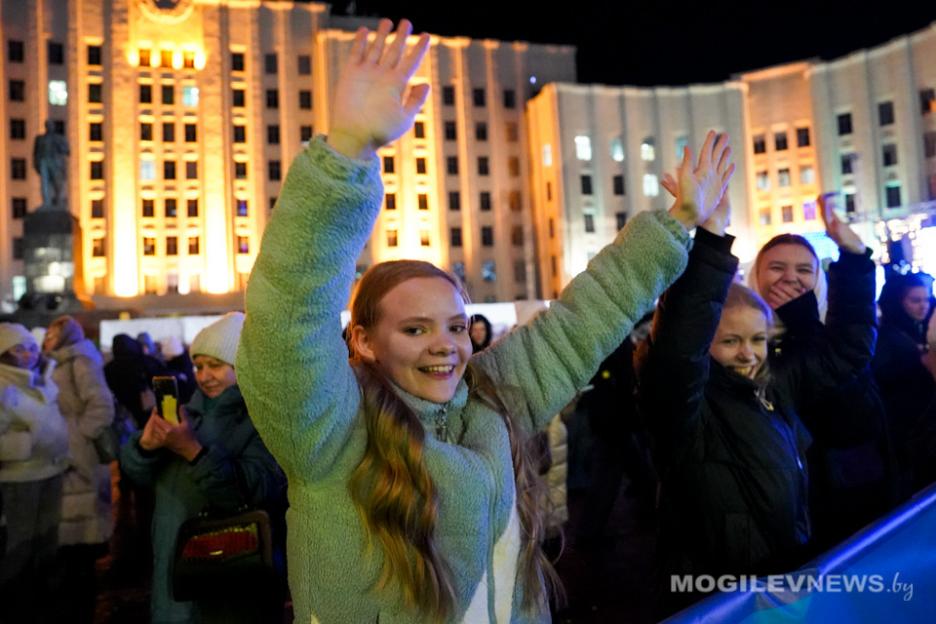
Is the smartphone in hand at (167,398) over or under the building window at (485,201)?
under

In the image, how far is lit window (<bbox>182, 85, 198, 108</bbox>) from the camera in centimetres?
4503

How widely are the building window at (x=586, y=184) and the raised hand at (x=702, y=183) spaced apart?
152 ft

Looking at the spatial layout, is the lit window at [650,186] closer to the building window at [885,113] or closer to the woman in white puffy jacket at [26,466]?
the building window at [885,113]

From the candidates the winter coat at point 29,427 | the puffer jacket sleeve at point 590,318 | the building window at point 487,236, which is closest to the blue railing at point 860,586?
the puffer jacket sleeve at point 590,318

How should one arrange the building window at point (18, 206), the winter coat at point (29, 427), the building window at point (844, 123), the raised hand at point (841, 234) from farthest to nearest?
the building window at point (844, 123)
the building window at point (18, 206)
the winter coat at point (29, 427)
the raised hand at point (841, 234)

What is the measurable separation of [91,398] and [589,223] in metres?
43.2

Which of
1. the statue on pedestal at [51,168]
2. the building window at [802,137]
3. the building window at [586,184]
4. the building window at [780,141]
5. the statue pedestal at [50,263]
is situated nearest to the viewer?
the statue pedestal at [50,263]

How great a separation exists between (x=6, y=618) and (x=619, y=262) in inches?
203

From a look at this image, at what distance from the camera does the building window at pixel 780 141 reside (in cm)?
4909

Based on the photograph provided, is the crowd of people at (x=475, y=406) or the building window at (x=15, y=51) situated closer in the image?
the crowd of people at (x=475, y=406)

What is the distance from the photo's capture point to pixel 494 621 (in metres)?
1.74

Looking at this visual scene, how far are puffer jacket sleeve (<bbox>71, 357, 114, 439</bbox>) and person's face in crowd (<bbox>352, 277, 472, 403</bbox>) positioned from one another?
5151 mm

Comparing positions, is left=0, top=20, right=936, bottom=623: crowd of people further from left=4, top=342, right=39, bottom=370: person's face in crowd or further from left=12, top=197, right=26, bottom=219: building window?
left=12, top=197, right=26, bottom=219: building window

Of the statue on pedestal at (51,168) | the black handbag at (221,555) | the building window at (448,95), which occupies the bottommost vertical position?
the black handbag at (221,555)
